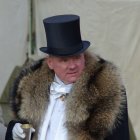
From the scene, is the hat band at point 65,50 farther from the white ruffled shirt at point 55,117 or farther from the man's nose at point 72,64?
the white ruffled shirt at point 55,117

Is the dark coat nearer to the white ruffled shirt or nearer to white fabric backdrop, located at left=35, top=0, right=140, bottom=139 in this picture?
the white ruffled shirt

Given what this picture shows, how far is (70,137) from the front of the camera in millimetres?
3080

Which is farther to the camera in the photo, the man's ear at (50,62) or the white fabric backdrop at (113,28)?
the white fabric backdrop at (113,28)

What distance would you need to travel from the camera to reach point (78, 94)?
308cm

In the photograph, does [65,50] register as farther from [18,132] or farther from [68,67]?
[18,132]

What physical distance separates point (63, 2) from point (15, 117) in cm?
193

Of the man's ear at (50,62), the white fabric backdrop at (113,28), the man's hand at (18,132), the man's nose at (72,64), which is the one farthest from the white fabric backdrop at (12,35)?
the man's nose at (72,64)

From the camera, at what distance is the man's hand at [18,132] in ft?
10.6

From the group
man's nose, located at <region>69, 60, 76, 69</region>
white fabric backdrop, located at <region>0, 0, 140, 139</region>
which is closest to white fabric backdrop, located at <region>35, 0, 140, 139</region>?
white fabric backdrop, located at <region>0, 0, 140, 139</region>

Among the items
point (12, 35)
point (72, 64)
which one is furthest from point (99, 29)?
point (72, 64)

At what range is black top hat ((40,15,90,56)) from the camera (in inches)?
120

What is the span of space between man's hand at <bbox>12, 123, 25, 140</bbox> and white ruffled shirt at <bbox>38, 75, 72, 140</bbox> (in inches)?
4.9

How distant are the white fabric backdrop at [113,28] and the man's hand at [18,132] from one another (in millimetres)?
1863

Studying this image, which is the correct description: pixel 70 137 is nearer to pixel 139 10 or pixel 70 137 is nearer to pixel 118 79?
pixel 118 79
